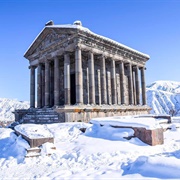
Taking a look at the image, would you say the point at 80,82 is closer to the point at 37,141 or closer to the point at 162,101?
the point at 37,141

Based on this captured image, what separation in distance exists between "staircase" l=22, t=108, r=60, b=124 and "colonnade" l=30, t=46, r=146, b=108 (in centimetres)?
167

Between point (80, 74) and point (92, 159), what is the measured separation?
37.7ft

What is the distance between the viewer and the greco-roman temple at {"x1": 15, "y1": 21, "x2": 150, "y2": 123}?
1650 centimetres

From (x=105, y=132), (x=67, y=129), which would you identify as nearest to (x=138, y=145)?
(x=105, y=132)

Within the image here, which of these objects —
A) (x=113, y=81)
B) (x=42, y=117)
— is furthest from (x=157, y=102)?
(x=42, y=117)

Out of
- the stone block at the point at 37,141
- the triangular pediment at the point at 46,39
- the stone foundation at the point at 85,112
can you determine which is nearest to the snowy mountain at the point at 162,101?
the stone foundation at the point at 85,112

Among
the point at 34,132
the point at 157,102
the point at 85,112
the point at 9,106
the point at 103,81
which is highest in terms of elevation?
the point at 103,81

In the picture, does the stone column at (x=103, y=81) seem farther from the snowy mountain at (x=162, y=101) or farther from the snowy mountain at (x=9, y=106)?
the snowy mountain at (x=9, y=106)

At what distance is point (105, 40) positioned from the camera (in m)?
19.2

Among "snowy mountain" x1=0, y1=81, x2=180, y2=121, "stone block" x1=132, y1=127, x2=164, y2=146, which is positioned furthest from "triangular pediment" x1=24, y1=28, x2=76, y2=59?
"snowy mountain" x1=0, y1=81, x2=180, y2=121

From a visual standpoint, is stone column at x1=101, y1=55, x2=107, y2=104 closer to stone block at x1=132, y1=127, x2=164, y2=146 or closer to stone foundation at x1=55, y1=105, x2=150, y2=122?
stone foundation at x1=55, y1=105, x2=150, y2=122

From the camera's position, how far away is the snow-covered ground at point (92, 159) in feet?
13.9

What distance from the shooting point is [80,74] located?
1659cm

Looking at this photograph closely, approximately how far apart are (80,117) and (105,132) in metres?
6.65
